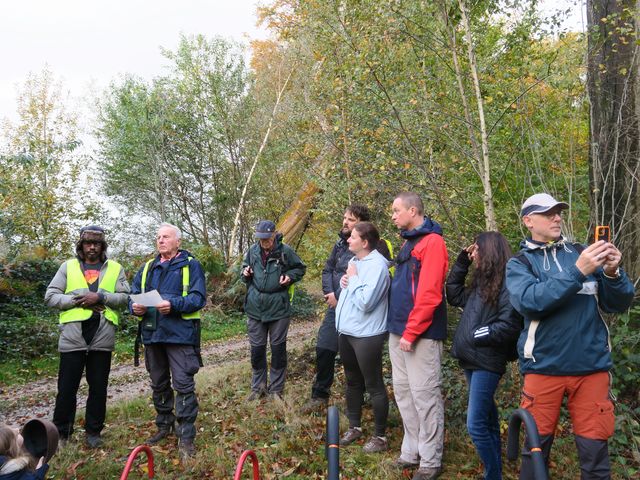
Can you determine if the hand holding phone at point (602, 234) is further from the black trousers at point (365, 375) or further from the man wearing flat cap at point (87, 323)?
the man wearing flat cap at point (87, 323)

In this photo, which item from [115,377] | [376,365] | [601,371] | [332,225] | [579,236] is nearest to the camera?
[601,371]

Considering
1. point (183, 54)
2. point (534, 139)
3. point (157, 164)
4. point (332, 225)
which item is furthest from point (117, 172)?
point (534, 139)

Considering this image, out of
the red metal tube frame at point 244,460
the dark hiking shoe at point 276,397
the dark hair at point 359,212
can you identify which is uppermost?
the dark hair at point 359,212

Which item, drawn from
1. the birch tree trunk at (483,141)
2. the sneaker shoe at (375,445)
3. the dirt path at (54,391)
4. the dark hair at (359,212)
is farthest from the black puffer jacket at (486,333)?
the dirt path at (54,391)

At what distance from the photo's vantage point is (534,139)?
547 cm

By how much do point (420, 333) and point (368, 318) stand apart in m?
0.71

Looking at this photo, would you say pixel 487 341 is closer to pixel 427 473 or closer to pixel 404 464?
pixel 427 473

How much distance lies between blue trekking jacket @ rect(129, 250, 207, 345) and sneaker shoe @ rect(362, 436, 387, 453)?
193 centimetres

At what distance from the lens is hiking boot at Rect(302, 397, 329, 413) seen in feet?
19.7

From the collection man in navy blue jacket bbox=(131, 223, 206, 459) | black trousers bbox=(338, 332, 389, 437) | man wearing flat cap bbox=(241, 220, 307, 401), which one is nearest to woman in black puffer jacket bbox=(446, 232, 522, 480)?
black trousers bbox=(338, 332, 389, 437)

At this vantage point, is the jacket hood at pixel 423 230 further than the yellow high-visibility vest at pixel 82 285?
No

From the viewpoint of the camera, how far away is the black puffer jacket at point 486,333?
3.77 meters

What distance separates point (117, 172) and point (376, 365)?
67.6 ft

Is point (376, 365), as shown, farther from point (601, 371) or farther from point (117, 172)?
point (117, 172)
